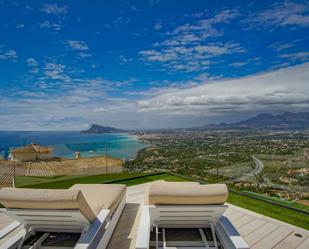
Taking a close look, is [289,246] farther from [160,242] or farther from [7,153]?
[7,153]

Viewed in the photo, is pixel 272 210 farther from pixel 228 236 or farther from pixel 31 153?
pixel 31 153

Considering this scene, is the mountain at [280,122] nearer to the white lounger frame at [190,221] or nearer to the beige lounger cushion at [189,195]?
the white lounger frame at [190,221]

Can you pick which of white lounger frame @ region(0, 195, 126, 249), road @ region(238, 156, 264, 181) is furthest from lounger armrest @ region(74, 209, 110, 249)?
road @ region(238, 156, 264, 181)

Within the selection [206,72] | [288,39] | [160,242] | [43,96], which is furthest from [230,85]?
[43,96]

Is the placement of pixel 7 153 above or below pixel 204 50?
below

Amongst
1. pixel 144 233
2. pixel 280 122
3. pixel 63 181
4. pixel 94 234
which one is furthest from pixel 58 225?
pixel 280 122

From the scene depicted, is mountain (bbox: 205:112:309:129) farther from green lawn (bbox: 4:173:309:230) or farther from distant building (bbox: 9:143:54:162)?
distant building (bbox: 9:143:54:162)
